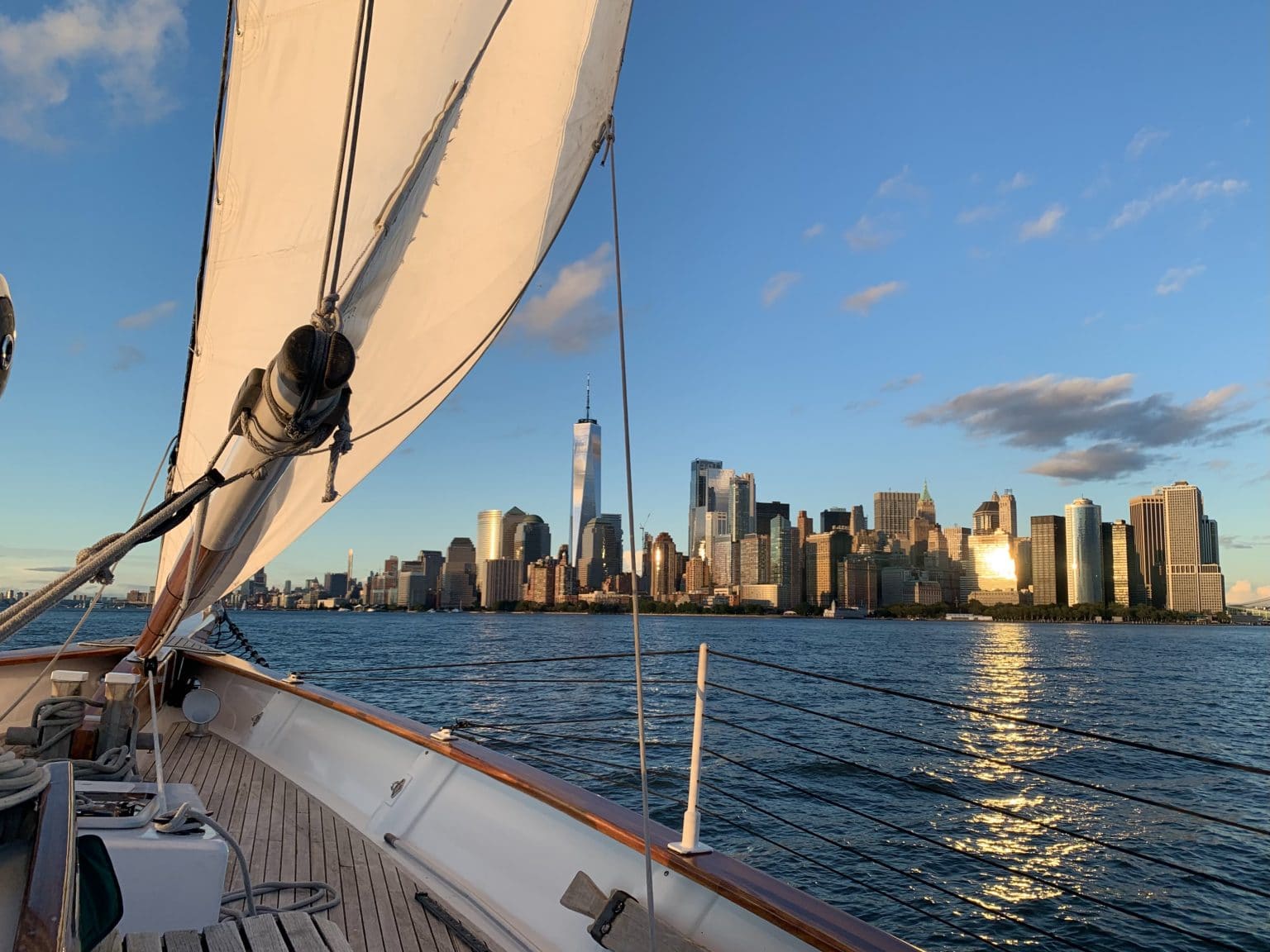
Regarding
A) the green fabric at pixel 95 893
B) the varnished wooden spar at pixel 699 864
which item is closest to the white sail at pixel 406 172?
the green fabric at pixel 95 893

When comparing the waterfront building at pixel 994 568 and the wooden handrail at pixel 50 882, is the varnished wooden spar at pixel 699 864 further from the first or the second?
the waterfront building at pixel 994 568

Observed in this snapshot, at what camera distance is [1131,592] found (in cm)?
9919

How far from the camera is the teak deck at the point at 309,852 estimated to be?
2627mm

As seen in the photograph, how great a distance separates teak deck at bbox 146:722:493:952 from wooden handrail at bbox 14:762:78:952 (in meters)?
1.38

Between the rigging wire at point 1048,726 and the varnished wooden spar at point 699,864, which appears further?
the varnished wooden spar at point 699,864

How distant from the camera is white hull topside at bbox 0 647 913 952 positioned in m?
2.05

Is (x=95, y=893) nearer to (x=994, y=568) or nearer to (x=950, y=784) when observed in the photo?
(x=950, y=784)

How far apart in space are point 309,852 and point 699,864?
191 cm

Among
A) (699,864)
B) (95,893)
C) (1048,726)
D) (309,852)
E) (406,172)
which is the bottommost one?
(309,852)

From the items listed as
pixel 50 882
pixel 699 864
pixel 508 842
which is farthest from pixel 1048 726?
pixel 50 882

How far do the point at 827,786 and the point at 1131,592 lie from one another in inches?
4162

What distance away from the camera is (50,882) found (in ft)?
3.59

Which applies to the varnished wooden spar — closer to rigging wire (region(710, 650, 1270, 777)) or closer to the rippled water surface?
the rippled water surface

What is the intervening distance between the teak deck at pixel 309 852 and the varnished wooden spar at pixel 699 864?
47 centimetres
